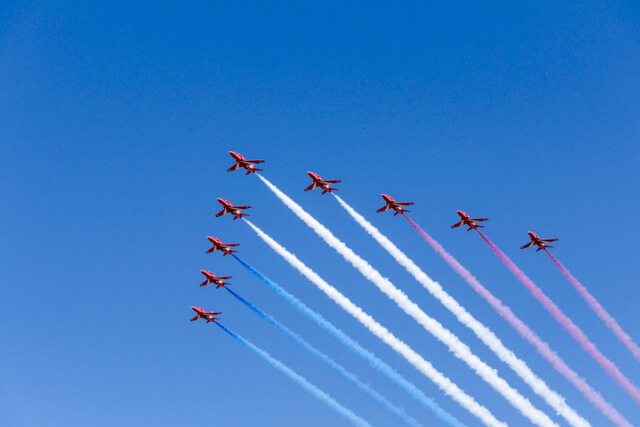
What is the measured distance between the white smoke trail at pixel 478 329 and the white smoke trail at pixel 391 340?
21.9 feet

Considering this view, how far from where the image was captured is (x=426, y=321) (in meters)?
95.6

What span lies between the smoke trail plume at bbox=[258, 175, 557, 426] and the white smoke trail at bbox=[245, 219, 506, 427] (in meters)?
3.31

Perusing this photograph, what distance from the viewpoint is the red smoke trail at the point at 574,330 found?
300ft

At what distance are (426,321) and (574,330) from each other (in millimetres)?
18416

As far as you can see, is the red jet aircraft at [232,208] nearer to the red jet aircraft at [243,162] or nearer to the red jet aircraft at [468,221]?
the red jet aircraft at [243,162]

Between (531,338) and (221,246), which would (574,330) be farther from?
(221,246)

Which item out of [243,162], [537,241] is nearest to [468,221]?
[537,241]

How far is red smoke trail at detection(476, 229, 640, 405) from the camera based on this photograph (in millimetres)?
91438

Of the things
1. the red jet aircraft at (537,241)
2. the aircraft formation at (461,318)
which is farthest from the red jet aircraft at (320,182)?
the red jet aircraft at (537,241)

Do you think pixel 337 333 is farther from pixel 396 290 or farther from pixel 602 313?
pixel 602 313

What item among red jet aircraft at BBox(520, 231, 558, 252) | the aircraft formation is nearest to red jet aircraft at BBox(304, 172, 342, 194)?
the aircraft formation

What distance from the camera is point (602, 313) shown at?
97.1 meters

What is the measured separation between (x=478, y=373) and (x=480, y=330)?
5402 mm

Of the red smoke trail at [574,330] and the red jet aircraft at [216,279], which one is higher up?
the red smoke trail at [574,330]
